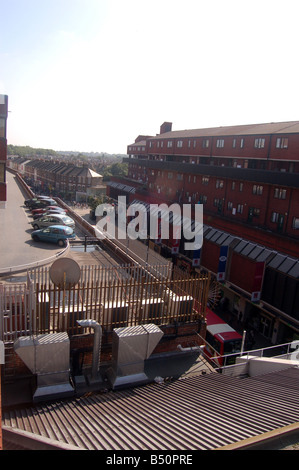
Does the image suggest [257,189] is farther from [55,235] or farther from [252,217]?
[55,235]

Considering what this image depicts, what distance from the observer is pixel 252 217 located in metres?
26.2

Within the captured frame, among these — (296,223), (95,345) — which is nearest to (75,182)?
(296,223)

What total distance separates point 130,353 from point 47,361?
5.23 ft

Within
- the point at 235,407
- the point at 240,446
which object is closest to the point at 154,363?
the point at 235,407

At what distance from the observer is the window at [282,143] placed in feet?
82.8

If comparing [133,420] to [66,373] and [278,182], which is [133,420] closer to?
[66,373]

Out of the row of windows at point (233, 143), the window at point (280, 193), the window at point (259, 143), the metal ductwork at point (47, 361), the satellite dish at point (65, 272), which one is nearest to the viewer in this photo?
the metal ductwork at point (47, 361)

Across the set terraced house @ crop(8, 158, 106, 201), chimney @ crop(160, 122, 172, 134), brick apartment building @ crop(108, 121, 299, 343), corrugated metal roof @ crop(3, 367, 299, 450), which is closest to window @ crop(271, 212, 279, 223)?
brick apartment building @ crop(108, 121, 299, 343)

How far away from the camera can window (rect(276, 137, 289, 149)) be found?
25.2 meters

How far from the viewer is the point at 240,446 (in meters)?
3.65

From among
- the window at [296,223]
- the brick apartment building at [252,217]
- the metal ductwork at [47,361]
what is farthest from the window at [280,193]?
the metal ductwork at [47,361]

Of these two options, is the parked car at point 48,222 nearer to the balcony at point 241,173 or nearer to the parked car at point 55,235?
the parked car at point 55,235

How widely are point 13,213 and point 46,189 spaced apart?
133ft

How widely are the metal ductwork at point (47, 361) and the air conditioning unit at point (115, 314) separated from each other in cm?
116
